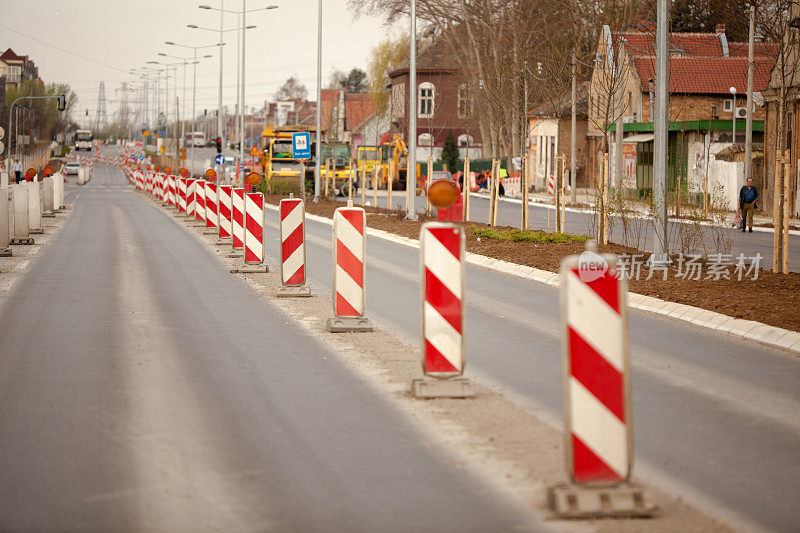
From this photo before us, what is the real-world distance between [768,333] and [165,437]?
22.3 ft

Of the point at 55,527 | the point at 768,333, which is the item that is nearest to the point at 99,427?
the point at 55,527

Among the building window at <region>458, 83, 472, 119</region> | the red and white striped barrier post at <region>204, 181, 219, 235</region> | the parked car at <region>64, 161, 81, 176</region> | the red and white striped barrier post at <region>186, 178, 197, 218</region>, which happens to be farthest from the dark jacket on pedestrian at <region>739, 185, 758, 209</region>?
the parked car at <region>64, 161, 81, 176</region>

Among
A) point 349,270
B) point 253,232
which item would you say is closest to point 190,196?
point 253,232

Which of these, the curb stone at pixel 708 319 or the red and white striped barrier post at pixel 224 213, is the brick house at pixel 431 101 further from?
the curb stone at pixel 708 319

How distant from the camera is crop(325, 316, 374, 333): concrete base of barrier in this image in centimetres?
1209

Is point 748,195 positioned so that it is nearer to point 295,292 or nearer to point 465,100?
point 295,292

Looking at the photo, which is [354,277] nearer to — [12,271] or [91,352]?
[91,352]

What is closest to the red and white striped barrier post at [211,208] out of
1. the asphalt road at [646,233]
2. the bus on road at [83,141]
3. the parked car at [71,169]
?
the asphalt road at [646,233]

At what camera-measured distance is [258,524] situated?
5.64m

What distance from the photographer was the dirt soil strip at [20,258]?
17.8 meters

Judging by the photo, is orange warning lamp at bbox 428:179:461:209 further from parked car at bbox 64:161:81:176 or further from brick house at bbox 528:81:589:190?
parked car at bbox 64:161:81:176

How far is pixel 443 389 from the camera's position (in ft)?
28.5

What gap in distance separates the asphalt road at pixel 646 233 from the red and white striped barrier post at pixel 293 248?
20.4 feet

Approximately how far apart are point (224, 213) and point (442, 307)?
688 inches
